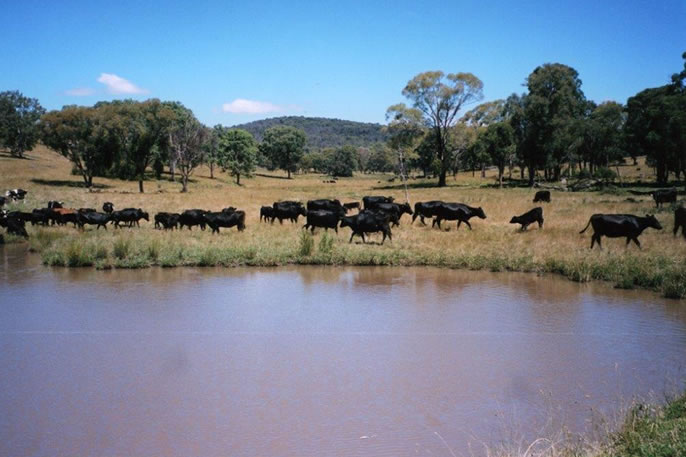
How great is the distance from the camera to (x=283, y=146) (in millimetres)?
106188

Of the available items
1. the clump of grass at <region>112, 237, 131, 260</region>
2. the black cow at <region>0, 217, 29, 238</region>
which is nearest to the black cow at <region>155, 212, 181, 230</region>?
the black cow at <region>0, 217, 29, 238</region>

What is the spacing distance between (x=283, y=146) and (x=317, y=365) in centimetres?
10076

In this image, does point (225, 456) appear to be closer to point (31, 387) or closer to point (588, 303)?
point (31, 387)

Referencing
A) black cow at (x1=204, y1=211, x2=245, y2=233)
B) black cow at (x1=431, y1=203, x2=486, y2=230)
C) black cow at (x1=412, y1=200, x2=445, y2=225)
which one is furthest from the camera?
black cow at (x1=412, y1=200, x2=445, y2=225)

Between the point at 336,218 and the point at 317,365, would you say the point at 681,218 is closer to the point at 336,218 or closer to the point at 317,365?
the point at 336,218

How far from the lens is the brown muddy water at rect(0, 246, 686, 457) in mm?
6035

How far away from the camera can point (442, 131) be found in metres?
63.3

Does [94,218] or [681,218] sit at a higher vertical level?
[681,218]

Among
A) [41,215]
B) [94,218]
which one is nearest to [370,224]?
[94,218]

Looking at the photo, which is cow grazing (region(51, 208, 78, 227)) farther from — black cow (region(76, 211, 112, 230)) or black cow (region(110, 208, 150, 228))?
black cow (region(110, 208, 150, 228))

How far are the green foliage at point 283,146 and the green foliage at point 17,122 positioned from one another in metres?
43.3

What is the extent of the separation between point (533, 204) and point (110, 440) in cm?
2980

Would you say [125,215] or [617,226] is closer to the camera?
[617,226]

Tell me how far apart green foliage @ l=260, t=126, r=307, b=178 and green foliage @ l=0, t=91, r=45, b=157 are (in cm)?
4325
